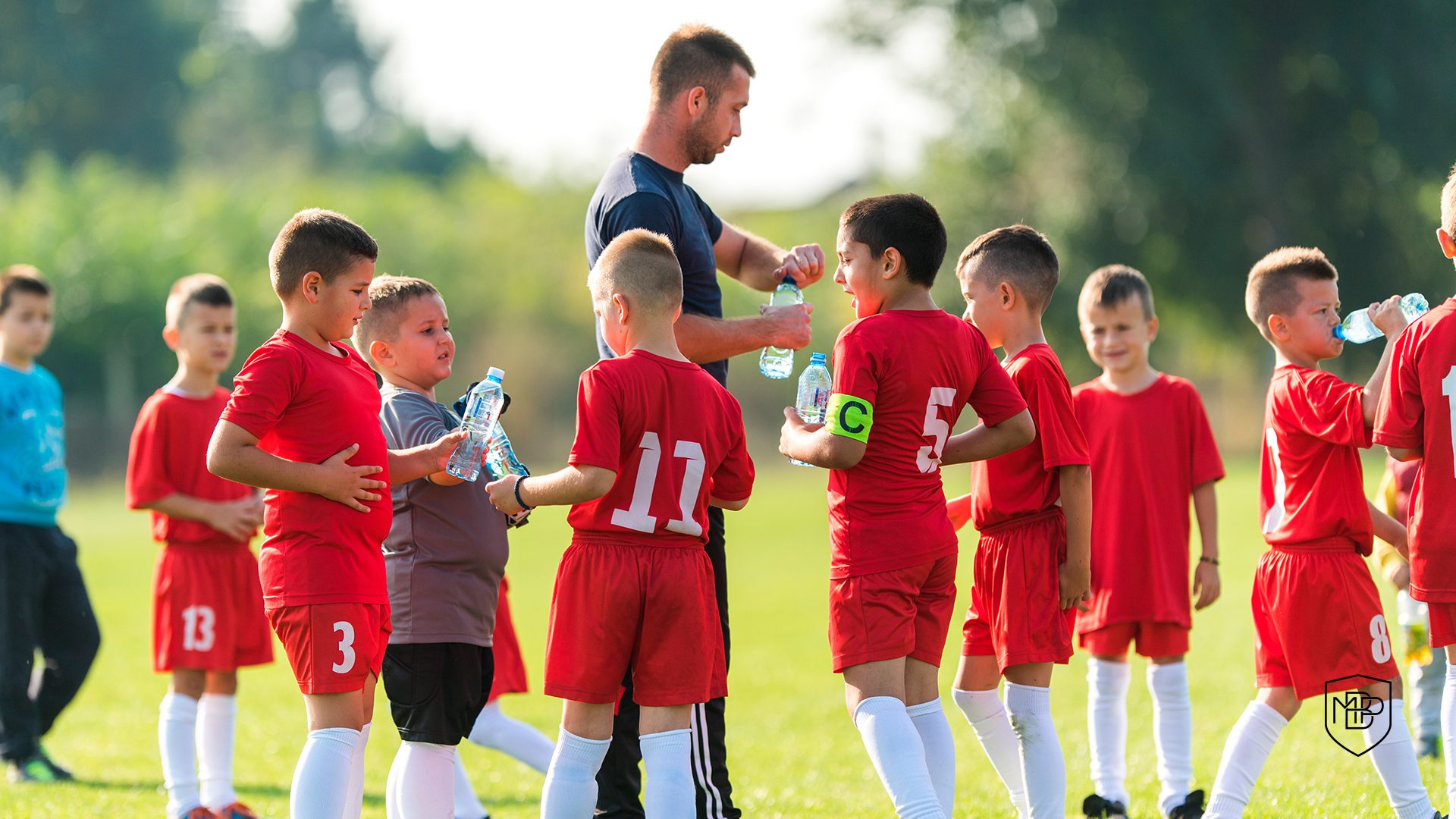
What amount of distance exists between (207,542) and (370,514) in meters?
2.43

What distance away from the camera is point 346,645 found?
432cm

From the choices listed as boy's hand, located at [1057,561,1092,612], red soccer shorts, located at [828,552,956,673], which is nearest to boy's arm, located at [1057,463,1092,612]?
boy's hand, located at [1057,561,1092,612]

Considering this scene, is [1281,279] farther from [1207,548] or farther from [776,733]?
[776,733]

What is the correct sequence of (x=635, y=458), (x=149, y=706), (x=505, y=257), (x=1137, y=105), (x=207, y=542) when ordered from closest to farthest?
(x=635, y=458)
(x=207, y=542)
(x=149, y=706)
(x=1137, y=105)
(x=505, y=257)

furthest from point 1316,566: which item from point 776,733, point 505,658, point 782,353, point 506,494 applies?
point 776,733

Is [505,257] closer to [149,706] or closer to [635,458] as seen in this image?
[149,706]

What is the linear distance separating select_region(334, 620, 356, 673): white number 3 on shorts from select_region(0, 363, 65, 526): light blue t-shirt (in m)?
3.53

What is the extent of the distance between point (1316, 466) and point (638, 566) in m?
2.47

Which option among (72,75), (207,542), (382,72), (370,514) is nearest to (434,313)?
(370,514)

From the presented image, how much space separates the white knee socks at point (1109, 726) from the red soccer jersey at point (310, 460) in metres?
3.00

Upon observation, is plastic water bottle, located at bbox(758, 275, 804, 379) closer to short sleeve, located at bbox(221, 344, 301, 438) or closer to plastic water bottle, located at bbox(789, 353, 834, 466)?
plastic water bottle, located at bbox(789, 353, 834, 466)

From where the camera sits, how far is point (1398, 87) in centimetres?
2994

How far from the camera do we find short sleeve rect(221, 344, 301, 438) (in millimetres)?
4262

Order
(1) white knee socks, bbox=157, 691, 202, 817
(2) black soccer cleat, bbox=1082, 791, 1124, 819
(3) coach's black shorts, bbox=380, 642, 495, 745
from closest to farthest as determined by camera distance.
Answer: (3) coach's black shorts, bbox=380, 642, 495, 745 → (2) black soccer cleat, bbox=1082, 791, 1124, 819 → (1) white knee socks, bbox=157, 691, 202, 817
